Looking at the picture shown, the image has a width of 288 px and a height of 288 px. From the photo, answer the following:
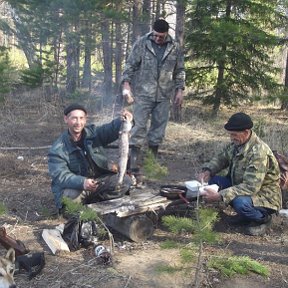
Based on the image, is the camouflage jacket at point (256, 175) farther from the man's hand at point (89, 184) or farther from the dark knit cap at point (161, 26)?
the dark knit cap at point (161, 26)

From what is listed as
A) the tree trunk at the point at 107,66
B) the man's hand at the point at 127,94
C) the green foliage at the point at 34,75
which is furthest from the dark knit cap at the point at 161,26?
the tree trunk at the point at 107,66

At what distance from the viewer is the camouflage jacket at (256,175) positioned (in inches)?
198

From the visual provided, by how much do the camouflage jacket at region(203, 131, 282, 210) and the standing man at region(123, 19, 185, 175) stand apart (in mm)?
2223

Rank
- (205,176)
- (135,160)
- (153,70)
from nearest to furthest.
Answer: (205,176) → (135,160) → (153,70)

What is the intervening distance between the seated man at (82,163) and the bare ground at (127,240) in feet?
1.64

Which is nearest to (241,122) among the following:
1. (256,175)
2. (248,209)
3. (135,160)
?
(256,175)

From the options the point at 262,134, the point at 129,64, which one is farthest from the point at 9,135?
the point at 262,134

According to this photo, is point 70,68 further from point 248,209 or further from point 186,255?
point 186,255

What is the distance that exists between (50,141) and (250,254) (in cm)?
654

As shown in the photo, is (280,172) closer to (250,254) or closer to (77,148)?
(250,254)

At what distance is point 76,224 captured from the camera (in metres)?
4.69

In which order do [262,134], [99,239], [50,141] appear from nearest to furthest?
[99,239] < [262,134] < [50,141]

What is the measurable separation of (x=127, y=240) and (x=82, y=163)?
43.0 inches

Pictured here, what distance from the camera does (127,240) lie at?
500 centimetres
